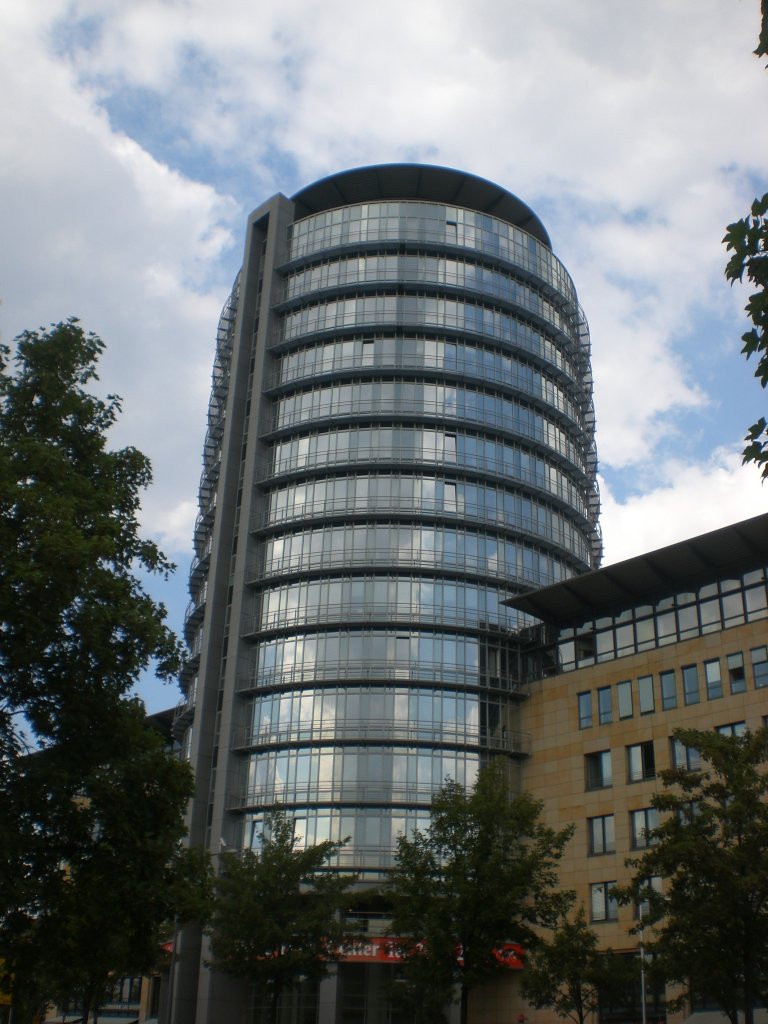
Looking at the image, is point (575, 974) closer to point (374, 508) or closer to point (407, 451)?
point (374, 508)

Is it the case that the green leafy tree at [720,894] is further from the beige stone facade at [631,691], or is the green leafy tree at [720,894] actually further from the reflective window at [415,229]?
the reflective window at [415,229]

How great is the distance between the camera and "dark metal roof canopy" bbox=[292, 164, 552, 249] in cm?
8369

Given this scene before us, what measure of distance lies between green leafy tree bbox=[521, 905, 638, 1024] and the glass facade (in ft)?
63.5

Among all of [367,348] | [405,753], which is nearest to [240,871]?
[405,753]

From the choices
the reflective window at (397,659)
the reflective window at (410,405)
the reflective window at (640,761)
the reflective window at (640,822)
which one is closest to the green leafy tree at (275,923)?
the reflective window at (640,822)

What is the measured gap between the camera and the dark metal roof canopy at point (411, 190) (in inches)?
3295

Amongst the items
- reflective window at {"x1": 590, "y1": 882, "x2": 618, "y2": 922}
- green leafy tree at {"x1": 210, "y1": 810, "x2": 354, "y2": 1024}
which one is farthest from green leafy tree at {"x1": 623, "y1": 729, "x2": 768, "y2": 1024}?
reflective window at {"x1": 590, "y1": 882, "x2": 618, "y2": 922}

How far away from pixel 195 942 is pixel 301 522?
25.8 m

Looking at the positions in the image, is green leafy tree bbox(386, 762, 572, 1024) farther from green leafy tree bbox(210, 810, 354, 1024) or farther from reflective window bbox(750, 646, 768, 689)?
reflective window bbox(750, 646, 768, 689)

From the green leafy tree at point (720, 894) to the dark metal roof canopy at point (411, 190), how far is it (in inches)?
2302

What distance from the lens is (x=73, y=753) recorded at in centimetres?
2322

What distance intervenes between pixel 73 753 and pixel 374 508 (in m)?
49.8

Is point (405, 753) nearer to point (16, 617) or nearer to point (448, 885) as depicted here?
point (448, 885)

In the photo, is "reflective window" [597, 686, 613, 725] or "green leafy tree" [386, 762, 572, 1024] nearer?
"green leafy tree" [386, 762, 572, 1024]
